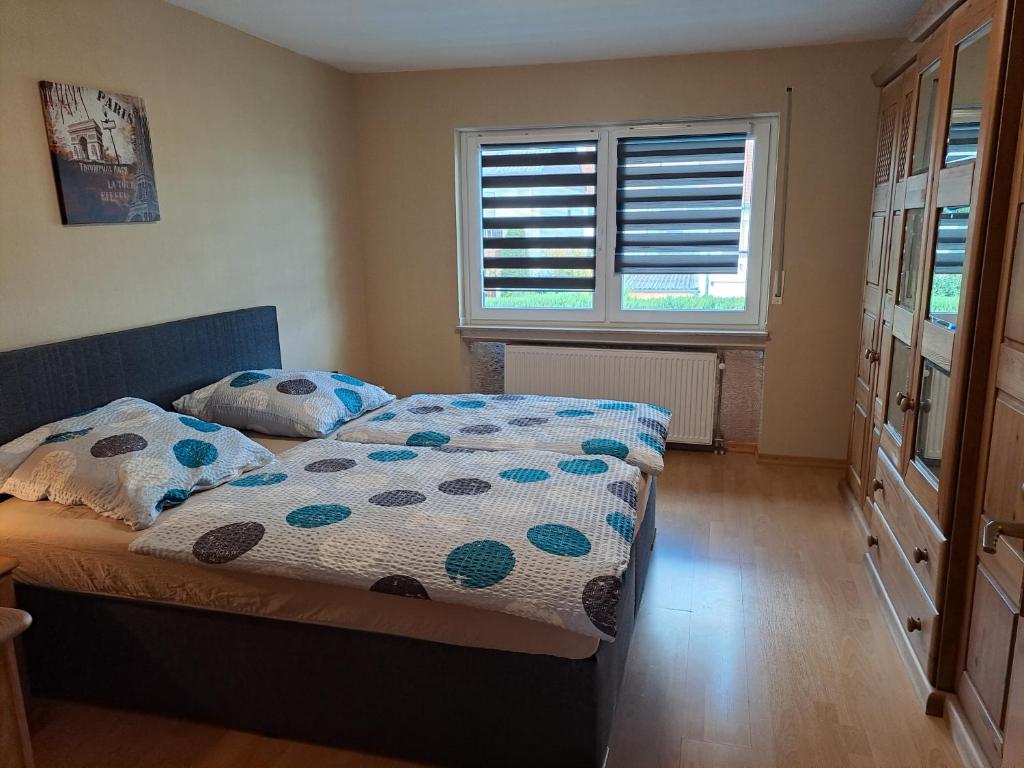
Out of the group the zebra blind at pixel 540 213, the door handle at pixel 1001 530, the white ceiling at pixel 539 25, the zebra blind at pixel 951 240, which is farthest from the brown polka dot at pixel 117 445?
the zebra blind at pixel 540 213

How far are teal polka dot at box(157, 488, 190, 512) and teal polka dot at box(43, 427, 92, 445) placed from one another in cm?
39

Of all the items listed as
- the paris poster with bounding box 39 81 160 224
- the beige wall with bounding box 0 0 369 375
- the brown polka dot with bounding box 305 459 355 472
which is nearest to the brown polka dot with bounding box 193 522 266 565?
the brown polka dot with bounding box 305 459 355 472

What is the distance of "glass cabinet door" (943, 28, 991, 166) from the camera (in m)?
1.89

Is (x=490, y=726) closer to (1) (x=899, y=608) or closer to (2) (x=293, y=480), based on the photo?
(2) (x=293, y=480)

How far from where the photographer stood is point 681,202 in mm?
4051

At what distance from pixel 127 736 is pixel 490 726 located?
40.9 inches

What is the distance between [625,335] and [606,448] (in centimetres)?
179

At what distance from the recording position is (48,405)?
2359 millimetres

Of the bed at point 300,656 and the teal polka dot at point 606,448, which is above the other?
the teal polka dot at point 606,448

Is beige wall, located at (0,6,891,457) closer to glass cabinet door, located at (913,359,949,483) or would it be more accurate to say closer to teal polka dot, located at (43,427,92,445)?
teal polka dot, located at (43,427,92,445)

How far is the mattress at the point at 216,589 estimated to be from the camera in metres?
1.68

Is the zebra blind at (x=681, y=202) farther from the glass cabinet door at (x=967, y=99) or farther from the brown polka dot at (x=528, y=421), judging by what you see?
the glass cabinet door at (x=967, y=99)

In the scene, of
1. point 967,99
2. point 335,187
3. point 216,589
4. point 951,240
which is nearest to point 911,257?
point 951,240

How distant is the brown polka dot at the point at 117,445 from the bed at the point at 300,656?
0.18 metres
